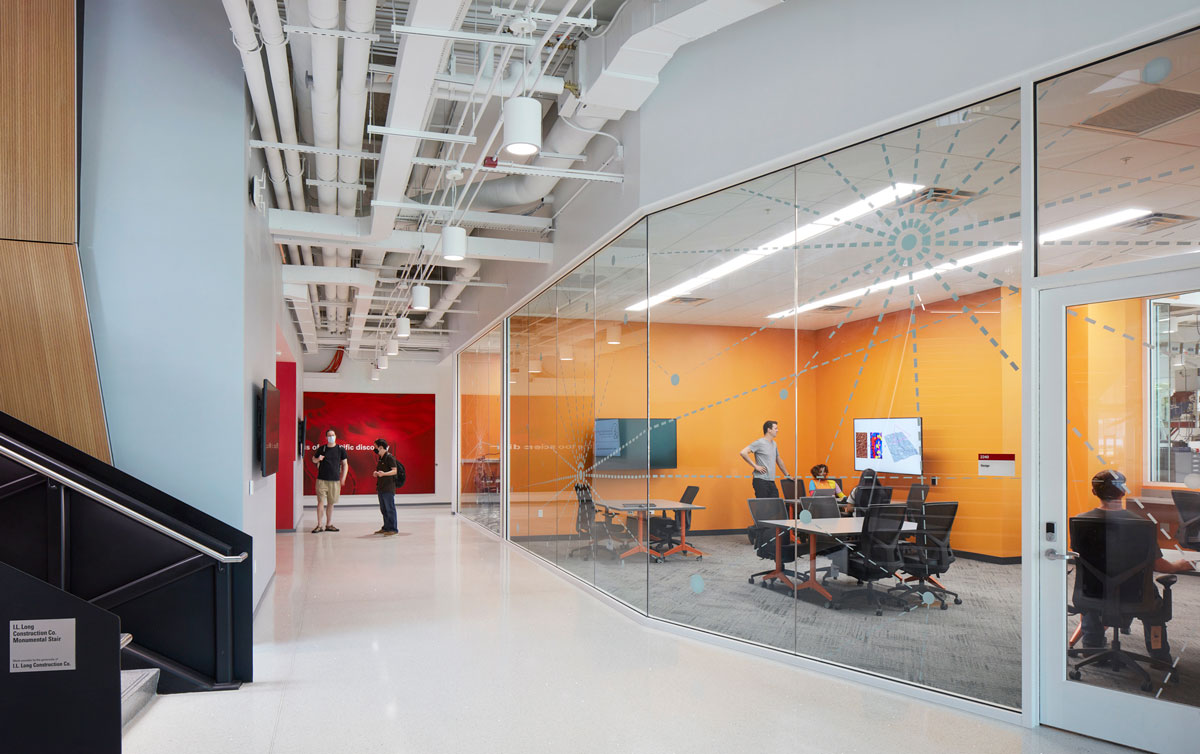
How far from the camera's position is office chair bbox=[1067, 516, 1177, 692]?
3.91m

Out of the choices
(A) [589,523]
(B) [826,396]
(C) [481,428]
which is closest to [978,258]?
(B) [826,396]

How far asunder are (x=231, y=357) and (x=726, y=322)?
3669mm

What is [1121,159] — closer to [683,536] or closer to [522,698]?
[683,536]

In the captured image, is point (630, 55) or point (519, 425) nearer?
point (630, 55)

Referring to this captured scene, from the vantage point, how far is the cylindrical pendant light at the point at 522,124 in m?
4.90

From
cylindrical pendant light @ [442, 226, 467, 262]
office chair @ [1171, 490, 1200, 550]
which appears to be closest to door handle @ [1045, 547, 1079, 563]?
office chair @ [1171, 490, 1200, 550]

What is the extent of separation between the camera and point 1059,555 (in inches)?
165

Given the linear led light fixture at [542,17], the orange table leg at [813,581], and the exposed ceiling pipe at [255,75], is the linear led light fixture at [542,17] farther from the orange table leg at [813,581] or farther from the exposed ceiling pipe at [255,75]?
the orange table leg at [813,581]

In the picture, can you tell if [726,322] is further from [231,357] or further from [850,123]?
[231,357]

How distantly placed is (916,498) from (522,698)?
8.40ft

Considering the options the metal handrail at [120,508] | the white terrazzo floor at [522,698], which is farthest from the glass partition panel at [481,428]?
the metal handrail at [120,508]

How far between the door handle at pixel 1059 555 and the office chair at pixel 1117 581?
25 millimetres

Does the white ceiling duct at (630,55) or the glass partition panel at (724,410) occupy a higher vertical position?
the white ceiling duct at (630,55)

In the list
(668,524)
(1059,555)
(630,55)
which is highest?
(630,55)
